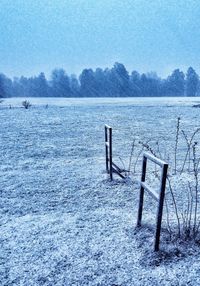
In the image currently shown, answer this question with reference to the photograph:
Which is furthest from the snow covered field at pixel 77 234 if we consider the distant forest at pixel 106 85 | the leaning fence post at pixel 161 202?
the distant forest at pixel 106 85

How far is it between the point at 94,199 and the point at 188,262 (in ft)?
9.61

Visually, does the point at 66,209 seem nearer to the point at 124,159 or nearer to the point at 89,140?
the point at 124,159

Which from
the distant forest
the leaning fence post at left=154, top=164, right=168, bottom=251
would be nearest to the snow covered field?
the leaning fence post at left=154, top=164, right=168, bottom=251

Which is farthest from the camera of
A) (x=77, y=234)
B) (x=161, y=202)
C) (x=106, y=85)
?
(x=106, y=85)

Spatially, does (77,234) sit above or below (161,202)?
below

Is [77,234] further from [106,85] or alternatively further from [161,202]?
[106,85]

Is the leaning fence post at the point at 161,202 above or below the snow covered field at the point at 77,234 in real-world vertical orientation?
above

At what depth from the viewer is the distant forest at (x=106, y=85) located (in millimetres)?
111938

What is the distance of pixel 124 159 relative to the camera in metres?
10.8

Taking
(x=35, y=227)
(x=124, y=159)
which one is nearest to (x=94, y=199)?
(x=35, y=227)

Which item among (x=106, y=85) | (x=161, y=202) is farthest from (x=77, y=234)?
(x=106, y=85)

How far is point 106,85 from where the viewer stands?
115 metres

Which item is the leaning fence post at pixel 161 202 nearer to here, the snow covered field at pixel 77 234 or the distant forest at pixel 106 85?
the snow covered field at pixel 77 234

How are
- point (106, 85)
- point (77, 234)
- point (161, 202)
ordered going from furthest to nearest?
point (106, 85) < point (77, 234) < point (161, 202)
